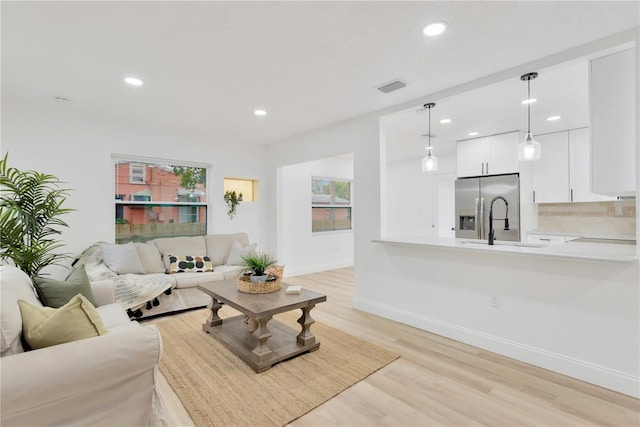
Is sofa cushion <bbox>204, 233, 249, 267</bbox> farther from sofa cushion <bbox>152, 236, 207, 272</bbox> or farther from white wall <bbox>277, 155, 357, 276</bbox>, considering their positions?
white wall <bbox>277, 155, 357, 276</bbox>

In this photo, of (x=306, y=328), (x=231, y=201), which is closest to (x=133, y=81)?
(x=231, y=201)

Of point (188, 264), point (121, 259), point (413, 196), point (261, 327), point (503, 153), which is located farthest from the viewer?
point (413, 196)

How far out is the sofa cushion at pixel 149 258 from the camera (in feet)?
13.2

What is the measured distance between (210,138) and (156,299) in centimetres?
277

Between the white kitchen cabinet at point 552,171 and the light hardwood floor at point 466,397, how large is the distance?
10.3 ft

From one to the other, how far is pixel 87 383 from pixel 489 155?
17.8ft

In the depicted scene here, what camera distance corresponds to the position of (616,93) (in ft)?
7.36

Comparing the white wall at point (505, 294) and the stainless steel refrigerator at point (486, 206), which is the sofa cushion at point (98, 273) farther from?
the stainless steel refrigerator at point (486, 206)

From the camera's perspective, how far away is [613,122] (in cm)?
225

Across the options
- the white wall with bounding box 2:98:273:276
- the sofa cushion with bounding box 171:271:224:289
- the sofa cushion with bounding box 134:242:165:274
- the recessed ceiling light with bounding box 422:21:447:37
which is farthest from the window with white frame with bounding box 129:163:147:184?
the recessed ceiling light with bounding box 422:21:447:37

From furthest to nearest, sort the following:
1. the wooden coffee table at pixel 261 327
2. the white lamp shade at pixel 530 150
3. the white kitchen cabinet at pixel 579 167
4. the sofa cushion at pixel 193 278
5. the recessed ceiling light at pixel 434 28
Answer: the white kitchen cabinet at pixel 579 167, the sofa cushion at pixel 193 278, the white lamp shade at pixel 530 150, the wooden coffee table at pixel 261 327, the recessed ceiling light at pixel 434 28

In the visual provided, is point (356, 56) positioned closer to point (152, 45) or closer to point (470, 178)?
point (152, 45)

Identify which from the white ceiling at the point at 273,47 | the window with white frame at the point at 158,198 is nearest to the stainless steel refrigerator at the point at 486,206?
the white ceiling at the point at 273,47

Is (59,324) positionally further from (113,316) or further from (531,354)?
(531,354)
